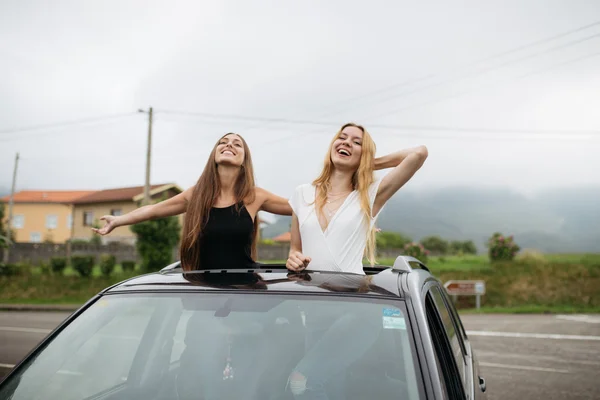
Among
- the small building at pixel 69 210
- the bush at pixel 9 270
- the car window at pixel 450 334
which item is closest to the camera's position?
the car window at pixel 450 334

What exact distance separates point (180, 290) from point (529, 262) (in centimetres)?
2740

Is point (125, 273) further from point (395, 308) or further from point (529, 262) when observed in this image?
point (395, 308)

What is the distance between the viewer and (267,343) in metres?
2.11

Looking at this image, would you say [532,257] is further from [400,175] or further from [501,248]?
[400,175]

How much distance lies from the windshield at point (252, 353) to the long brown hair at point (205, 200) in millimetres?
889

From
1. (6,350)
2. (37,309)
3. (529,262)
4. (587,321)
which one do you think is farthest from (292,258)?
(529,262)

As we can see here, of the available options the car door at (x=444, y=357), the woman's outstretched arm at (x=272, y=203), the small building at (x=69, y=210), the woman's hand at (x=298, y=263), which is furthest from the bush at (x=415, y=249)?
the small building at (x=69, y=210)

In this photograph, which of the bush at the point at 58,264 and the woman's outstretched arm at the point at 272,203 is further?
the bush at the point at 58,264

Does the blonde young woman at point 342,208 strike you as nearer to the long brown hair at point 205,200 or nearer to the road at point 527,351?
the long brown hair at point 205,200

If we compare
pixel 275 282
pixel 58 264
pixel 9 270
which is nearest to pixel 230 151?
pixel 275 282

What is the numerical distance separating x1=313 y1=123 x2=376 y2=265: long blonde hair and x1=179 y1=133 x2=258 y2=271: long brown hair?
0.48 metres

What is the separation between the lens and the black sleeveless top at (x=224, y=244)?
3.25 m

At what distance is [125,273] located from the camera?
2567cm

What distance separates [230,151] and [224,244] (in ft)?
2.06
